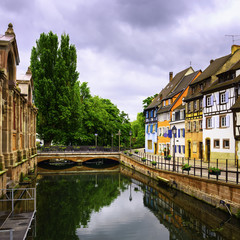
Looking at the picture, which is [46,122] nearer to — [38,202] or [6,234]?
[38,202]

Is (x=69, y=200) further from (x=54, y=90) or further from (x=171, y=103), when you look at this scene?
(x=171, y=103)

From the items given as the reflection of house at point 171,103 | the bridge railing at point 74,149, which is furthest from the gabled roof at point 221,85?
the bridge railing at point 74,149

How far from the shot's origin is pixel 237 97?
90.6ft

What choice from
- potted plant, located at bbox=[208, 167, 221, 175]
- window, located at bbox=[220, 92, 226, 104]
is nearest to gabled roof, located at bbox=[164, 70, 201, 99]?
window, located at bbox=[220, 92, 226, 104]

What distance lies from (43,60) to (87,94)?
56.1 feet

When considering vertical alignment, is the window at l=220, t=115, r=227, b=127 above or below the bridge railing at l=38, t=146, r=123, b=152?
above

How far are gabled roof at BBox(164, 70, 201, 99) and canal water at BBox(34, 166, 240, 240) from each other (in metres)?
20.1

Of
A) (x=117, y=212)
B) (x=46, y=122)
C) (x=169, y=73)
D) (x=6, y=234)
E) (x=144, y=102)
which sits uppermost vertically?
(x=169, y=73)

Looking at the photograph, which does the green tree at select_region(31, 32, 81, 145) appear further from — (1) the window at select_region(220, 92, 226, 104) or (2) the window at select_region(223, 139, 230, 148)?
(2) the window at select_region(223, 139, 230, 148)

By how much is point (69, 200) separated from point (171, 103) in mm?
28269

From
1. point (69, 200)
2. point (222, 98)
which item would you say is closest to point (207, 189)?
point (69, 200)

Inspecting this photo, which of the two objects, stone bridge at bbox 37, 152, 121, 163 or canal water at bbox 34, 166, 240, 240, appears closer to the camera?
canal water at bbox 34, 166, 240, 240

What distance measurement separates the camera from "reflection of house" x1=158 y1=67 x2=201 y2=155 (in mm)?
43575

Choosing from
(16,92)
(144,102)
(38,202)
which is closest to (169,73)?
(144,102)
